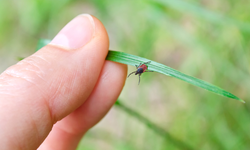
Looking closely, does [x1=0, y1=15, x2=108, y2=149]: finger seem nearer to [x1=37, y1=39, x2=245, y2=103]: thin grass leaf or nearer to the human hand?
the human hand

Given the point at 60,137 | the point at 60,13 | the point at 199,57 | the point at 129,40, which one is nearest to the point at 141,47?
the point at 129,40

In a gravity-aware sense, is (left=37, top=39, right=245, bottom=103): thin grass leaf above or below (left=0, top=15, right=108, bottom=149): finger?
above

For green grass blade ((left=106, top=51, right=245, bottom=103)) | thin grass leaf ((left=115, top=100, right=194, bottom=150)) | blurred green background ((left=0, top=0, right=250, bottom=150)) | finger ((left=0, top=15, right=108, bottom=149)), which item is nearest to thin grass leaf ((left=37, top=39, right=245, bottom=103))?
green grass blade ((left=106, top=51, right=245, bottom=103))

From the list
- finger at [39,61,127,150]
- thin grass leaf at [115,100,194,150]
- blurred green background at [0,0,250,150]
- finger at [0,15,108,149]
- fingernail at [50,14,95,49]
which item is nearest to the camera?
finger at [0,15,108,149]

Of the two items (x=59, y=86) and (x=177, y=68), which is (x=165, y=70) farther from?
(x=177, y=68)

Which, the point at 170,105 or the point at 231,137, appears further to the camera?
the point at 170,105

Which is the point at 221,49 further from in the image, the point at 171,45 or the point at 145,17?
the point at 145,17
